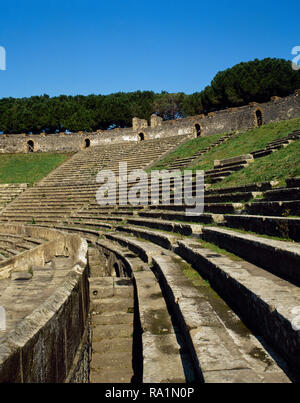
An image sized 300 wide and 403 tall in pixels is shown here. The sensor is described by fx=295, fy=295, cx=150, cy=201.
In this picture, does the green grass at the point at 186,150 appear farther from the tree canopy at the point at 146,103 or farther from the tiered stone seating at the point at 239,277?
the tree canopy at the point at 146,103

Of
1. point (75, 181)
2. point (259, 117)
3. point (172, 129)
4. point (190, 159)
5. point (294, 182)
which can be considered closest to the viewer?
point (294, 182)

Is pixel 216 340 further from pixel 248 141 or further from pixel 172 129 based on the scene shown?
pixel 172 129

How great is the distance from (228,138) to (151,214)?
12877 millimetres

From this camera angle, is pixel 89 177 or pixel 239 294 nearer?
pixel 239 294

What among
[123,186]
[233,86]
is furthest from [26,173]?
[233,86]

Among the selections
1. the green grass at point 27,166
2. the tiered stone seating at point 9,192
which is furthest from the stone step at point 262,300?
the green grass at point 27,166

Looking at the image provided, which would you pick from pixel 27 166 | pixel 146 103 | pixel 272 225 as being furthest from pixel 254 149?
pixel 146 103

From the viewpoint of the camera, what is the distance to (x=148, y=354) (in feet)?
9.23

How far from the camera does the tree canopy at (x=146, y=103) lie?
128 ft

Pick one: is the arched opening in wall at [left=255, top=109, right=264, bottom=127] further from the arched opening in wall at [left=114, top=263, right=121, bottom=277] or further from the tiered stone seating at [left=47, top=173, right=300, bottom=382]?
the arched opening in wall at [left=114, top=263, right=121, bottom=277]

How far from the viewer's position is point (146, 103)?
5284cm

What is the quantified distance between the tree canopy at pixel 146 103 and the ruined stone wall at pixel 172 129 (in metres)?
12.1

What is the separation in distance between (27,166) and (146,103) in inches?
1202

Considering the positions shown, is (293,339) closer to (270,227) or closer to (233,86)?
(270,227)
